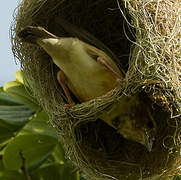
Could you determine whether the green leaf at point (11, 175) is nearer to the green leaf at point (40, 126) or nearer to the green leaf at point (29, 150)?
the green leaf at point (29, 150)

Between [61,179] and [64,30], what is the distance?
747mm

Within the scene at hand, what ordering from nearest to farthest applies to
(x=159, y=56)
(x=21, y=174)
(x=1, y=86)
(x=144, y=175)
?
(x=159, y=56)
(x=144, y=175)
(x=21, y=174)
(x=1, y=86)

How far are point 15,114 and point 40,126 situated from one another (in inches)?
5.2

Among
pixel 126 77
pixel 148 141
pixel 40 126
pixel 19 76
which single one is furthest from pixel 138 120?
pixel 19 76

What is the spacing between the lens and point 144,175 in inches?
89.4

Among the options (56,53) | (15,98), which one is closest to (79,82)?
(56,53)

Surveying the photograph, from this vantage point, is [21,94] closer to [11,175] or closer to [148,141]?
[11,175]

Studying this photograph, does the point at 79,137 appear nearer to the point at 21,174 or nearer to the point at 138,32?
the point at 21,174

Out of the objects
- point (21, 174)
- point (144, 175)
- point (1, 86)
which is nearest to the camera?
point (144, 175)

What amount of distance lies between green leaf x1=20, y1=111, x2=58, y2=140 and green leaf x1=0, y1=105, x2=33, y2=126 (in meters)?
0.03

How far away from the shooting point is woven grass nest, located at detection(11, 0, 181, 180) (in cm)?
206

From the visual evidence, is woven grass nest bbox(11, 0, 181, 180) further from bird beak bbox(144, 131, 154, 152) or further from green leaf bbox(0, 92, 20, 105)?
green leaf bbox(0, 92, 20, 105)

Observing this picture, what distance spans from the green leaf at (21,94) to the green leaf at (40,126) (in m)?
0.07

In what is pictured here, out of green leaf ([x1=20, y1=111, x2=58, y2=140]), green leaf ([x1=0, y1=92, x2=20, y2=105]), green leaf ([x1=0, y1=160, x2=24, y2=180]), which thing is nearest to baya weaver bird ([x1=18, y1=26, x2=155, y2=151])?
green leaf ([x1=20, y1=111, x2=58, y2=140])
